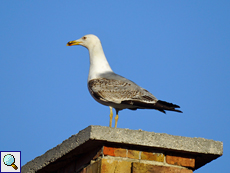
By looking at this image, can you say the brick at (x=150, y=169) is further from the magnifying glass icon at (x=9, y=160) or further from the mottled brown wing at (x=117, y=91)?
the magnifying glass icon at (x=9, y=160)

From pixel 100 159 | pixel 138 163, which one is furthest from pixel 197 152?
pixel 100 159

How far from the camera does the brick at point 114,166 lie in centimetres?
427

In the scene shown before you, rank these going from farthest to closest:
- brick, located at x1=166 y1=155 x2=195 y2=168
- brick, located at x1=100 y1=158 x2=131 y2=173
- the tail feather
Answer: the tail feather
brick, located at x1=166 y1=155 x2=195 y2=168
brick, located at x1=100 y1=158 x2=131 y2=173

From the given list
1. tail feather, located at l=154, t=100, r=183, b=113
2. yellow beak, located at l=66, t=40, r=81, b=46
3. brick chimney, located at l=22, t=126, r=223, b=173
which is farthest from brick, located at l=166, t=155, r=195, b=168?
yellow beak, located at l=66, t=40, r=81, b=46

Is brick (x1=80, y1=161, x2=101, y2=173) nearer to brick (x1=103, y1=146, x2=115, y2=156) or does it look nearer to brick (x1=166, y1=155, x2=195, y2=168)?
brick (x1=103, y1=146, x2=115, y2=156)

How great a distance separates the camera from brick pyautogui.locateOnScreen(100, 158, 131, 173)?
4.27 metres

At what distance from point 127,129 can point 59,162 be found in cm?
114

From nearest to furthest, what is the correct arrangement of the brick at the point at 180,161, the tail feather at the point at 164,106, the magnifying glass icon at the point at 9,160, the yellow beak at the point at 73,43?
the brick at the point at 180,161 < the tail feather at the point at 164,106 < the magnifying glass icon at the point at 9,160 < the yellow beak at the point at 73,43

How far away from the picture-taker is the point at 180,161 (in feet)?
15.0

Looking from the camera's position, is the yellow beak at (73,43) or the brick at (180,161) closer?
the brick at (180,161)

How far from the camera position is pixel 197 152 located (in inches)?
178

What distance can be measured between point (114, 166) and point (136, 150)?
1.03ft

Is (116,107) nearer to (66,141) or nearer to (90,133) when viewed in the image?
(66,141)

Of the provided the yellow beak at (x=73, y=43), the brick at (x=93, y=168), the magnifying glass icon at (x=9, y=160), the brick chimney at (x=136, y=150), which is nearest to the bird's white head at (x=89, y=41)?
the yellow beak at (x=73, y=43)
